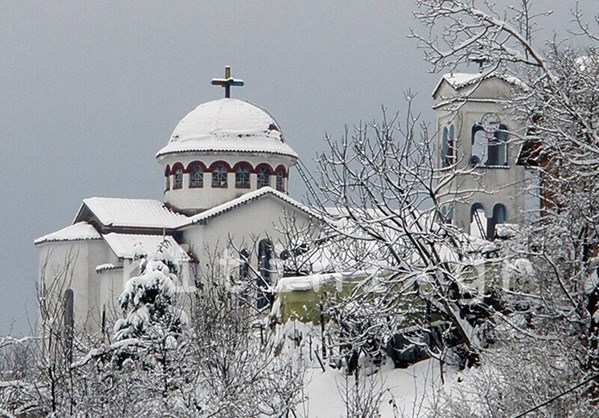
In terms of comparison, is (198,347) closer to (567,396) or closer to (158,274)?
(158,274)

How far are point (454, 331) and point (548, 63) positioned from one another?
19.5 feet

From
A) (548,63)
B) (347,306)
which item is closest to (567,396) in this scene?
(548,63)

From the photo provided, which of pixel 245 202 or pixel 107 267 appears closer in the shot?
pixel 107 267

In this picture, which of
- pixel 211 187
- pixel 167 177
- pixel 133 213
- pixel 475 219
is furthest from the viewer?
pixel 167 177

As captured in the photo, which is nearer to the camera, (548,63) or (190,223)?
(548,63)

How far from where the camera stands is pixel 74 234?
137 ft

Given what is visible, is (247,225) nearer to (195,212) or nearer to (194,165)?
(195,212)

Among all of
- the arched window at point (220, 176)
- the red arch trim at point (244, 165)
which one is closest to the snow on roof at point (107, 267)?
the arched window at point (220, 176)

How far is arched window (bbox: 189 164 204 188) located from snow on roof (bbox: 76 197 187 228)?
3.65 ft

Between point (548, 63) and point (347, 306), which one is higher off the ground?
point (548, 63)

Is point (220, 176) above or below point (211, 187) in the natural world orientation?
above

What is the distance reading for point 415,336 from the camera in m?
19.9

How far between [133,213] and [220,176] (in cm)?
299

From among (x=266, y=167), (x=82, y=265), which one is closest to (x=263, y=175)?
(x=266, y=167)
